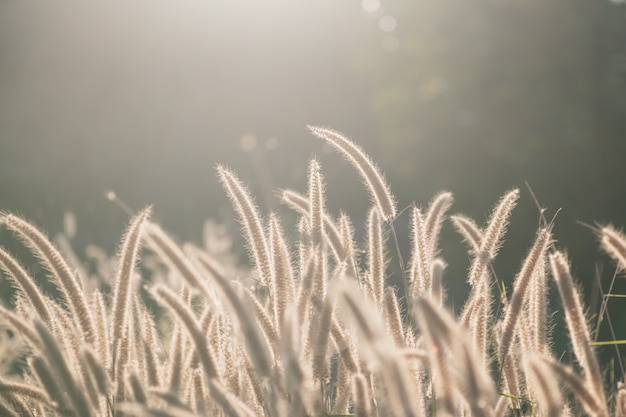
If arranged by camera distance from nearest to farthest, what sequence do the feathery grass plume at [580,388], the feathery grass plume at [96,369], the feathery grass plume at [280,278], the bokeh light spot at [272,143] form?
the feathery grass plume at [580,388]
the feathery grass plume at [96,369]
the feathery grass plume at [280,278]
the bokeh light spot at [272,143]

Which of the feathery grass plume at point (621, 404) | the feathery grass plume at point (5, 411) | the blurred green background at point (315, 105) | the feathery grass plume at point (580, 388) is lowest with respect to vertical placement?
the feathery grass plume at point (621, 404)

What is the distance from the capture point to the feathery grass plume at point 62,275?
180cm

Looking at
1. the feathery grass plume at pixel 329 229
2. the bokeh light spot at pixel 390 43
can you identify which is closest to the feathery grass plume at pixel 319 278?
the feathery grass plume at pixel 329 229

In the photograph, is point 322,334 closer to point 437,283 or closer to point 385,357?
point 437,283

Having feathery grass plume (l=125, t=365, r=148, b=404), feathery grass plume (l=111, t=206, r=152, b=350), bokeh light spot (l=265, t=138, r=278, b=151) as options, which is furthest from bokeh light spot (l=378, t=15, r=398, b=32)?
feathery grass plume (l=125, t=365, r=148, b=404)

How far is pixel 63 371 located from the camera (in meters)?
1.46

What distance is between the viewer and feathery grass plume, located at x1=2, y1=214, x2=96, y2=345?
1798 mm

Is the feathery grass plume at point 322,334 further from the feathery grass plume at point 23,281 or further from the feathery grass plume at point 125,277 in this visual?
the feathery grass plume at point 23,281

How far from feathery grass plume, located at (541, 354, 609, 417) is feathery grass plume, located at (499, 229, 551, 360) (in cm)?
37

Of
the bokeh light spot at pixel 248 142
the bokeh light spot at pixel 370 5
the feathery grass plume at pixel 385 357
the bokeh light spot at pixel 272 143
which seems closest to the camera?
the feathery grass plume at pixel 385 357

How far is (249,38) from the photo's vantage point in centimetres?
2077

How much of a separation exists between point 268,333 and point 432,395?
1.68 feet

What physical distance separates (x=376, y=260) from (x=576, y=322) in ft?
1.98

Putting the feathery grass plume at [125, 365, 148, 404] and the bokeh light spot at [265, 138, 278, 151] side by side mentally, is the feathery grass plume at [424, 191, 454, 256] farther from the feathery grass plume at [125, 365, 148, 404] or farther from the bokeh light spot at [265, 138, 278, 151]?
the bokeh light spot at [265, 138, 278, 151]
